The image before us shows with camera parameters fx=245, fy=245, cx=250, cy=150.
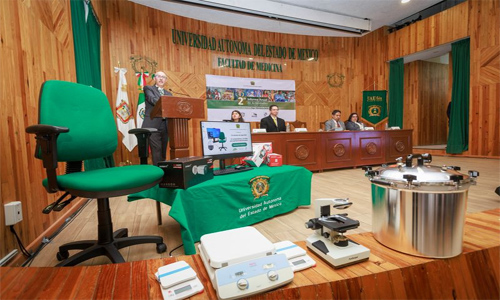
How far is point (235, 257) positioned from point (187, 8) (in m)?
5.38

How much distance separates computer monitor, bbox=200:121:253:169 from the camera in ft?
5.90

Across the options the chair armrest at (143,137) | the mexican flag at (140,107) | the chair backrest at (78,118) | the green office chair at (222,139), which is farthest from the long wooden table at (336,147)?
the chair backrest at (78,118)

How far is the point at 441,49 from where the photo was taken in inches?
239

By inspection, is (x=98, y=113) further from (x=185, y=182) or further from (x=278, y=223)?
(x=278, y=223)

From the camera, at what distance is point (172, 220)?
2.11m

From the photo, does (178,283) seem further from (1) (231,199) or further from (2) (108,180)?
(1) (231,199)

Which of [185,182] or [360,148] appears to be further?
[360,148]

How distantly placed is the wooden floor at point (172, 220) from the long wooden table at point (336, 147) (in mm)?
922

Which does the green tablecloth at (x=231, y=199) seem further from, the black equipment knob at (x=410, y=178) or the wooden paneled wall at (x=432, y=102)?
the wooden paneled wall at (x=432, y=102)

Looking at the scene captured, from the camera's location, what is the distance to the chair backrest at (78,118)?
1248 millimetres

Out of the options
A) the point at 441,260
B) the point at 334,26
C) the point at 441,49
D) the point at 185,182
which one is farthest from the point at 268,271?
the point at 441,49

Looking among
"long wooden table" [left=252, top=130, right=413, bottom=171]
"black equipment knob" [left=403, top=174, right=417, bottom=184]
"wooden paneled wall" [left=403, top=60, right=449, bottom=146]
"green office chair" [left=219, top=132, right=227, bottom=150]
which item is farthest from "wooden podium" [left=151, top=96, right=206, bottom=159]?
"wooden paneled wall" [left=403, top=60, right=449, bottom=146]

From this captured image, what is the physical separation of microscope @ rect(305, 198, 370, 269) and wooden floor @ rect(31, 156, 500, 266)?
0.83m

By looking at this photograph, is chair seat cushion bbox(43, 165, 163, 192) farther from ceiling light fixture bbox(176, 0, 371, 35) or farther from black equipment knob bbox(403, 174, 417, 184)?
ceiling light fixture bbox(176, 0, 371, 35)
